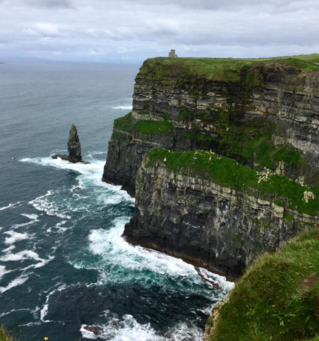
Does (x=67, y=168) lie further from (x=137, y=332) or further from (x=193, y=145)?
(x=137, y=332)

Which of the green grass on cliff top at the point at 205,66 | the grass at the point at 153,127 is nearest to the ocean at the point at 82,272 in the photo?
the grass at the point at 153,127

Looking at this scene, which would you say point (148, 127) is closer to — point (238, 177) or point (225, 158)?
point (225, 158)

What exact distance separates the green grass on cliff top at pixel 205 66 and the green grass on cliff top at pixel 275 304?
56138mm

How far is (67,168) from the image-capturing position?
104m

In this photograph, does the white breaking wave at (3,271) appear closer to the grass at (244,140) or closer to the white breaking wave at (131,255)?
the white breaking wave at (131,255)

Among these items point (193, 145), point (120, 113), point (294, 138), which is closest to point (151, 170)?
point (193, 145)

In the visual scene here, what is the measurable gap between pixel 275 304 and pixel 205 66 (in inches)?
2795

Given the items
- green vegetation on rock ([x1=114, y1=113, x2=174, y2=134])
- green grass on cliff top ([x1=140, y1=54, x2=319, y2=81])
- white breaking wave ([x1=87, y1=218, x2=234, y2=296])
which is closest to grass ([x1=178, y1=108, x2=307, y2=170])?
green vegetation on rock ([x1=114, y1=113, x2=174, y2=134])

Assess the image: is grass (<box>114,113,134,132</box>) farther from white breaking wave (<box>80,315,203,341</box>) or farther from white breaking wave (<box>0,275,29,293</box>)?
white breaking wave (<box>80,315,203,341</box>)

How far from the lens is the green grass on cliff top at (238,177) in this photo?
49.4 meters

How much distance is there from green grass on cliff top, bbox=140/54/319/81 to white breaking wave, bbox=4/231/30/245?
47.2 m

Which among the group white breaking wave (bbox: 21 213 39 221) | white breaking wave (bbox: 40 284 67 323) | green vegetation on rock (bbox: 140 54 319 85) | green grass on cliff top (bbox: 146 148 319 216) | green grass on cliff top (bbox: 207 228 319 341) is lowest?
white breaking wave (bbox: 40 284 67 323)

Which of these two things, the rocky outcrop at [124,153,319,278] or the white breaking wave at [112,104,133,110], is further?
the white breaking wave at [112,104,133,110]

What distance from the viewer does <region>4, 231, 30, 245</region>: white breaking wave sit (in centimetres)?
6479
